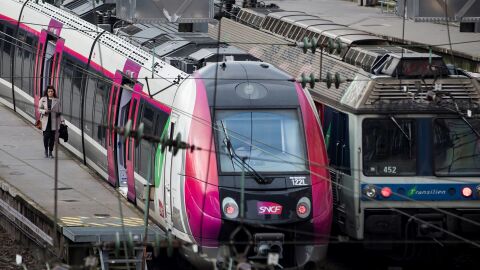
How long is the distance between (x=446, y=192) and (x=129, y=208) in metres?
4.33

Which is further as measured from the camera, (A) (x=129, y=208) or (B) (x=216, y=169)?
(A) (x=129, y=208)

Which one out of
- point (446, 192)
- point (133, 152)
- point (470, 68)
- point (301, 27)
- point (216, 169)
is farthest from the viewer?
point (470, 68)

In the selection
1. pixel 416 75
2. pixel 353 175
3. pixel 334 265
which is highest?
pixel 416 75

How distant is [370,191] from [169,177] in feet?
8.28

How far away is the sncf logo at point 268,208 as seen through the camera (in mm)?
17062

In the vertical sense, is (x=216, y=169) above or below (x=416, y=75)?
below

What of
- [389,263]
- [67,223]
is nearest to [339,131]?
[389,263]

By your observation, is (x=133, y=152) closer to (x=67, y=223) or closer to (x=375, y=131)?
(x=67, y=223)

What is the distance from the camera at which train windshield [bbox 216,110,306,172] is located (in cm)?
1738

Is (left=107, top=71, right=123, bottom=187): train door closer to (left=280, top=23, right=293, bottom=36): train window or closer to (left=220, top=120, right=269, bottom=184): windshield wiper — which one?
(left=280, top=23, right=293, bottom=36): train window

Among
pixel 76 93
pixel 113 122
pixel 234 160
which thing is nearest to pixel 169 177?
pixel 234 160

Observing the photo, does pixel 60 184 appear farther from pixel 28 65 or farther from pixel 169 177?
pixel 28 65

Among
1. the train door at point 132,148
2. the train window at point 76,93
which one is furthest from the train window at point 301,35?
the train window at point 76,93

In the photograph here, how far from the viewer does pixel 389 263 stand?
20.4m
